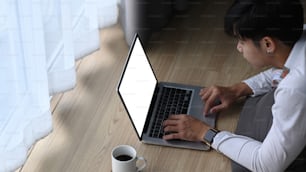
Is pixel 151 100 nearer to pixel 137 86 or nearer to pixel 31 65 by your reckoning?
pixel 137 86

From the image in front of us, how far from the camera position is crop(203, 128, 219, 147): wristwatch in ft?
4.68

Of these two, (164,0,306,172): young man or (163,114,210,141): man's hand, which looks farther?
(163,114,210,141): man's hand

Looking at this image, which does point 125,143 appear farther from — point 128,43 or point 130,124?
point 128,43

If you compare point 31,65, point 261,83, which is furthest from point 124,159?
point 261,83

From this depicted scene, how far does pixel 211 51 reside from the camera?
6.09 ft

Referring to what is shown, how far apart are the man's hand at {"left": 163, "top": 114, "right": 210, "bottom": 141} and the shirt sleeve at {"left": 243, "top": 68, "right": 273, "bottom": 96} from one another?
0.67 feet

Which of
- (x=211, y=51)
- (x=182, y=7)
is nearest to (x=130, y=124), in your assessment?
(x=211, y=51)

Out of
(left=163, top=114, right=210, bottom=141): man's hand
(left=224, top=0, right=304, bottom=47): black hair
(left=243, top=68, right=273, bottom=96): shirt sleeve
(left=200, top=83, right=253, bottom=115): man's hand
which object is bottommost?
(left=163, top=114, right=210, bottom=141): man's hand

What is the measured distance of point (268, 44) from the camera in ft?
4.15

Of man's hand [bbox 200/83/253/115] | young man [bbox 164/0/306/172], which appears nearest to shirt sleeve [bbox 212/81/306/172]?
young man [bbox 164/0/306/172]

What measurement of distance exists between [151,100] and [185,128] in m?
0.16

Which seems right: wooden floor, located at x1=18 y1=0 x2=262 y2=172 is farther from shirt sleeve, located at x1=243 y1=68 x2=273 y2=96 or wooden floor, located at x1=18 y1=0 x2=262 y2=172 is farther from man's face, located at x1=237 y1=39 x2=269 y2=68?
man's face, located at x1=237 y1=39 x2=269 y2=68

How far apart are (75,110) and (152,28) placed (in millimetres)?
435

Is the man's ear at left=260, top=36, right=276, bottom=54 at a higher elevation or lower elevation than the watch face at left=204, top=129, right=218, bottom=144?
higher
